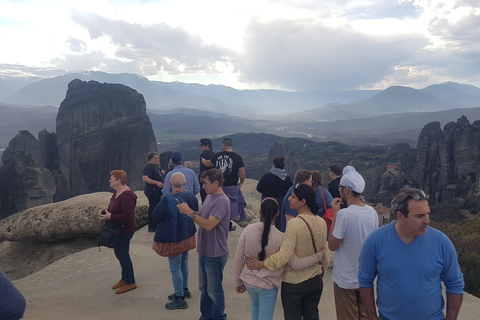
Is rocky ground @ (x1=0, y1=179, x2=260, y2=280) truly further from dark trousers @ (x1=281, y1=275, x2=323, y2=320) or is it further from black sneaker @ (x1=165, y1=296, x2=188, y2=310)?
dark trousers @ (x1=281, y1=275, x2=323, y2=320)

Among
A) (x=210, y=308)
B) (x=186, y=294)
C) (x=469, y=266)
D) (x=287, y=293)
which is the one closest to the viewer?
(x=287, y=293)

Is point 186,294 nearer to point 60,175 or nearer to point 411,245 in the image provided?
point 411,245

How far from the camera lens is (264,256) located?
4238mm

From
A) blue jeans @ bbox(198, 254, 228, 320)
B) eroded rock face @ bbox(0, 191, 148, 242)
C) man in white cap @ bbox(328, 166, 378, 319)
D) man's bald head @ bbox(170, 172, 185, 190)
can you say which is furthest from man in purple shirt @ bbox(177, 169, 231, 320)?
eroded rock face @ bbox(0, 191, 148, 242)

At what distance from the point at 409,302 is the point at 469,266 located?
12426mm

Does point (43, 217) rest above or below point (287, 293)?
below

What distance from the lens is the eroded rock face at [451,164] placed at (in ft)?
174

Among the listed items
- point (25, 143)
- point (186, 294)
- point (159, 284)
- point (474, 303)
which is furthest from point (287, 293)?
point (25, 143)

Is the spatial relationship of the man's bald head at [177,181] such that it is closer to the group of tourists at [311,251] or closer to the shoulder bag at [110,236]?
the group of tourists at [311,251]

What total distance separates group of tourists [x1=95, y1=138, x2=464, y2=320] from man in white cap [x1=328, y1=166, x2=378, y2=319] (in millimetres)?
13

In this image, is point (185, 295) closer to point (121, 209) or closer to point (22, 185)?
point (121, 209)

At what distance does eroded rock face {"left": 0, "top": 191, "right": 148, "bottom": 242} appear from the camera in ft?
41.9

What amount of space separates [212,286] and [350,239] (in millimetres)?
2411

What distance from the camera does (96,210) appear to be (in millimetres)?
13000
